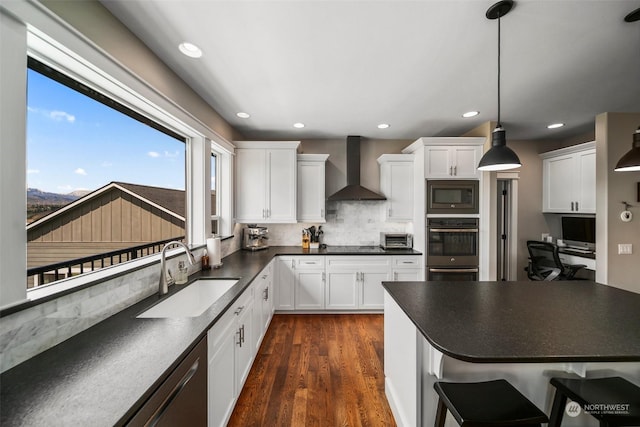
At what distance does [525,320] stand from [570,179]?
3.76 meters

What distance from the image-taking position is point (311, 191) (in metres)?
3.76

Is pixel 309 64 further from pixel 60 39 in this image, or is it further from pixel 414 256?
pixel 414 256

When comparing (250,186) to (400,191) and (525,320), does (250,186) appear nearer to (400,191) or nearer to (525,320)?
(400,191)

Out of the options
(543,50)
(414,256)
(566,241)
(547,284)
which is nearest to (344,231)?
(414,256)

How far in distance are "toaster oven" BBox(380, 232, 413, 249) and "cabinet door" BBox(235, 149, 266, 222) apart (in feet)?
6.07

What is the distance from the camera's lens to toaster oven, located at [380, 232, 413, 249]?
3678 mm

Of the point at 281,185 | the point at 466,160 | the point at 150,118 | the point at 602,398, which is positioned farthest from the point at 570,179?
the point at 150,118

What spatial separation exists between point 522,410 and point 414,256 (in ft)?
8.03

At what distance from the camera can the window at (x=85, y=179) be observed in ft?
3.89

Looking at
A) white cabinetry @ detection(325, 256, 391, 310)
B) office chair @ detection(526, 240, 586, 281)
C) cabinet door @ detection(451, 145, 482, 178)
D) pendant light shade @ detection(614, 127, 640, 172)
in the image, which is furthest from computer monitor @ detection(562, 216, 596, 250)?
white cabinetry @ detection(325, 256, 391, 310)

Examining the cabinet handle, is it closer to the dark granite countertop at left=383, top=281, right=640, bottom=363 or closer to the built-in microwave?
the dark granite countertop at left=383, top=281, right=640, bottom=363

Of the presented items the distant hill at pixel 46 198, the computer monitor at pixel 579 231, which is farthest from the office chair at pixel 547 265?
the distant hill at pixel 46 198

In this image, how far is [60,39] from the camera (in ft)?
3.58

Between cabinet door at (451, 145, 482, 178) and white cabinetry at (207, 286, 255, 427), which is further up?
cabinet door at (451, 145, 482, 178)
